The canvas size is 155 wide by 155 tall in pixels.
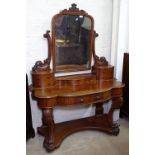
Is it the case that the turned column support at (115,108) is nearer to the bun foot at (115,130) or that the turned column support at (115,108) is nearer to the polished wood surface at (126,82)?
the bun foot at (115,130)

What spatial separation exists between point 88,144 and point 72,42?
1.35 meters

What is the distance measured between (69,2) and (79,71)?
0.93 metres

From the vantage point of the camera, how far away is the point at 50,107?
6.66 ft

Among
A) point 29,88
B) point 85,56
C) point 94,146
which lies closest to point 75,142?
point 94,146

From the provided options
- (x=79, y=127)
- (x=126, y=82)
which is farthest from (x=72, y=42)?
(x=79, y=127)

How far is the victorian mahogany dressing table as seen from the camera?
212cm

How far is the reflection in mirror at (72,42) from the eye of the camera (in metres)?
2.34

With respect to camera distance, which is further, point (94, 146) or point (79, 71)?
point (79, 71)

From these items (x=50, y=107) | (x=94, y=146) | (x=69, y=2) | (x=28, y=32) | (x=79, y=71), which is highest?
(x=69, y=2)

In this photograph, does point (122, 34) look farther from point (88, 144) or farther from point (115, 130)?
point (88, 144)

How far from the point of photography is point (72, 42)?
2430 millimetres

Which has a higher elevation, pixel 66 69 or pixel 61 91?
pixel 66 69
